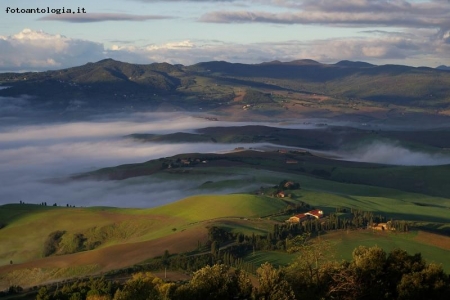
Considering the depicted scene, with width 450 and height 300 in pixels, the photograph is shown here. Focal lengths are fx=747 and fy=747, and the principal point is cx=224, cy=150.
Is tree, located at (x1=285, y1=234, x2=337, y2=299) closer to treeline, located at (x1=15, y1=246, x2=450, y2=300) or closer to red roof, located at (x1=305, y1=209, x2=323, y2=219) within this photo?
treeline, located at (x1=15, y1=246, x2=450, y2=300)

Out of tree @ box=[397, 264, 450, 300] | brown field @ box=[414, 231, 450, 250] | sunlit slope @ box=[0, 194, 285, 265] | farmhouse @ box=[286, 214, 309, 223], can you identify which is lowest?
sunlit slope @ box=[0, 194, 285, 265]

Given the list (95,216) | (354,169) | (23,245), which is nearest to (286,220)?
(95,216)

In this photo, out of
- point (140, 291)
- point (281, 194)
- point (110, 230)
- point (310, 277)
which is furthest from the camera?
point (281, 194)

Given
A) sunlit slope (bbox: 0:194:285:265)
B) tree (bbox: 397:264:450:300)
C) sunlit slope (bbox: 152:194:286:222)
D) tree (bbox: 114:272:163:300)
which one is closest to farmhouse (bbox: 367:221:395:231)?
sunlit slope (bbox: 152:194:286:222)

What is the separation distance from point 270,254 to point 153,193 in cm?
7103

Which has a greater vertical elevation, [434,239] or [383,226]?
[434,239]

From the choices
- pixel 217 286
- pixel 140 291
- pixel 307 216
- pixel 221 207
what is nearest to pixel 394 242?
pixel 307 216

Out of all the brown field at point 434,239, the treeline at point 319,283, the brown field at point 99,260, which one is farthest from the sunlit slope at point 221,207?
the treeline at point 319,283

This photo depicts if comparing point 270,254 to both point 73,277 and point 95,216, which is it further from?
point 95,216

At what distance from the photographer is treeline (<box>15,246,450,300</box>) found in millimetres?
47469

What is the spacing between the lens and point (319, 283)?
49438 millimetres

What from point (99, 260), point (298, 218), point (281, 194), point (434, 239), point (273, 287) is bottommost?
point (281, 194)

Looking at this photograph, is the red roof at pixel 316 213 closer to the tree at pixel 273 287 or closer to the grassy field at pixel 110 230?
the grassy field at pixel 110 230

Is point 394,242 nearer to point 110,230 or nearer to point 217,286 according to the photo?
point 110,230
